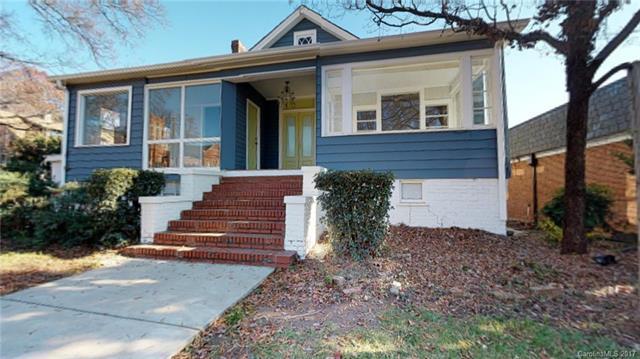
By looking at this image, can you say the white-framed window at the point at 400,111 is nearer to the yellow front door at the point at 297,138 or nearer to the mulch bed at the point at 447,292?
the yellow front door at the point at 297,138

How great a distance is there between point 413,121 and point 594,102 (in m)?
4.20

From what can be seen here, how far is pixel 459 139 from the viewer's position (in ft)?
21.2

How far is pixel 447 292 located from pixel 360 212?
154 centimetres

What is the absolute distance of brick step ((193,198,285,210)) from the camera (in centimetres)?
598

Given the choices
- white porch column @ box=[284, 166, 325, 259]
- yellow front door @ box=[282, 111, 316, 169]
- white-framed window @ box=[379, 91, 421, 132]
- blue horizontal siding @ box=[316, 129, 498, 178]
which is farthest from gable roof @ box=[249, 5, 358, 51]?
white porch column @ box=[284, 166, 325, 259]

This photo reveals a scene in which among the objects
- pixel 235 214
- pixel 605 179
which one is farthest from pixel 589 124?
pixel 235 214

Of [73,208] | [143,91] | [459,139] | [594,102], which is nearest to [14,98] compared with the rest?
[143,91]

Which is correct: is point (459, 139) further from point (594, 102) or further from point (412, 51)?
point (594, 102)

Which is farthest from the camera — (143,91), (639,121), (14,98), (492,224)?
(14,98)

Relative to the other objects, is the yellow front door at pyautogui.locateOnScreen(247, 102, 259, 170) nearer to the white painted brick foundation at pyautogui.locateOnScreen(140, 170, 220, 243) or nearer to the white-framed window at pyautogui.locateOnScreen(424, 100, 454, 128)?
the white painted brick foundation at pyautogui.locateOnScreen(140, 170, 220, 243)

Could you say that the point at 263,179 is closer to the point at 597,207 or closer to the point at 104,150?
the point at 104,150

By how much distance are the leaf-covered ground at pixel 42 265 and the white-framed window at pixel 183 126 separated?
3.45m

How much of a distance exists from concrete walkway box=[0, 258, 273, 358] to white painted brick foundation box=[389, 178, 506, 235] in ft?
12.1

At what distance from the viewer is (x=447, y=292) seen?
11.3ft
